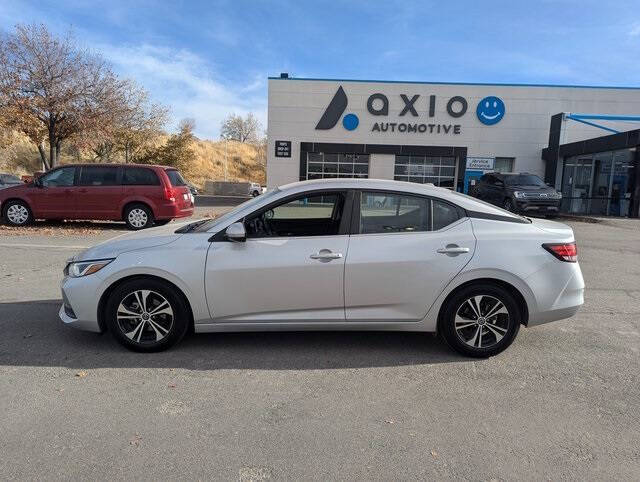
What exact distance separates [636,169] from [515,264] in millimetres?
21456

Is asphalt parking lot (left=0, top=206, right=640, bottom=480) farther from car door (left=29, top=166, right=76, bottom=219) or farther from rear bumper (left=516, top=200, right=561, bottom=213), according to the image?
rear bumper (left=516, top=200, right=561, bottom=213)

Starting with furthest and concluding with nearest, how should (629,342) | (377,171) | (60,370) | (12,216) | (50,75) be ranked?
1. (377,171)
2. (50,75)
3. (12,216)
4. (629,342)
5. (60,370)

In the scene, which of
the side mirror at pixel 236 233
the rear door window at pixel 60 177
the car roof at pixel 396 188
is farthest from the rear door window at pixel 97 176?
the side mirror at pixel 236 233

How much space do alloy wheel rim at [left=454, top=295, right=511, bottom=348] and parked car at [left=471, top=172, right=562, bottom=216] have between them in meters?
15.8

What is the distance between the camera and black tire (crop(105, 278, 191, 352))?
423 cm

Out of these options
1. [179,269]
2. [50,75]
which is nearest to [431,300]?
[179,269]

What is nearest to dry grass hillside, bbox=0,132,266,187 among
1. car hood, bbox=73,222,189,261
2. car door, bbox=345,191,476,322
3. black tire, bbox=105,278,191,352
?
car hood, bbox=73,222,189,261

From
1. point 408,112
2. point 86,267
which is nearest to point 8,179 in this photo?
point 408,112

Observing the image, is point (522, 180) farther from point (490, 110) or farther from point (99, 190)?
point (99, 190)

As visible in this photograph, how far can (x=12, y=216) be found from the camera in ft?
43.6

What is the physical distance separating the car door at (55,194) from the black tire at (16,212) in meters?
0.20

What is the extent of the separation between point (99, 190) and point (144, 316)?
10.1 meters

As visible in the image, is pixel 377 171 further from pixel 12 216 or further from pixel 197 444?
pixel 197 444

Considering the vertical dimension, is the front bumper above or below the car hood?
below
